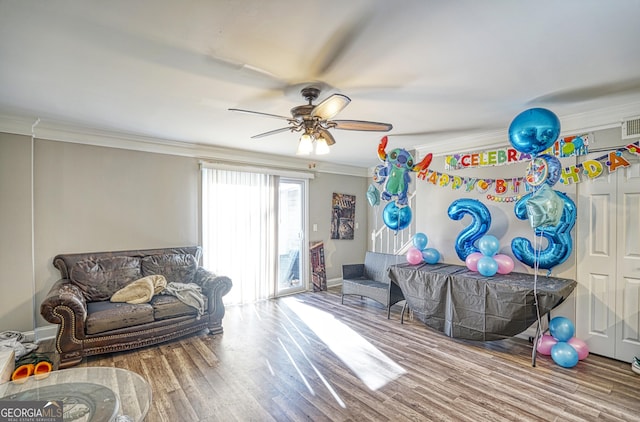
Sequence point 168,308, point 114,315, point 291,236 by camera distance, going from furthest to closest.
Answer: point 291,236 → point 168,308 → point 114,315

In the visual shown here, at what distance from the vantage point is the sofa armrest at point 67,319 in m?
2.79

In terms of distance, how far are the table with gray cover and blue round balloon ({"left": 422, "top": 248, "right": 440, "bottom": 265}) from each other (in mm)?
204

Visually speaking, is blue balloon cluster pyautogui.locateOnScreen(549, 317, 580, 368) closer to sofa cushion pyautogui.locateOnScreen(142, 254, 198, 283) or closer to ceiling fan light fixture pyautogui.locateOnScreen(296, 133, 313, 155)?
ceiling fan light fixture pyautogui.locateOnScreen(296, 133, 313, 155)

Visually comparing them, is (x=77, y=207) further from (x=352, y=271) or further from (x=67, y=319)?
(x=352, y=271)

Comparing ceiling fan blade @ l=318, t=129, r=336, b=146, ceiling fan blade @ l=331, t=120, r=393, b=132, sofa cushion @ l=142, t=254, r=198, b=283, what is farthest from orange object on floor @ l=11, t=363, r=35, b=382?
ceiling fan blade @ l=331, t=120, r=393, b=132

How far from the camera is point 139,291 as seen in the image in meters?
3.48

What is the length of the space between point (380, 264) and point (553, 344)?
2.33 metres

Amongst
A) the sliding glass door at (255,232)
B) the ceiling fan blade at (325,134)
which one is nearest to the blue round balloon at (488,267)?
the ceiling fan blade at (325,134)

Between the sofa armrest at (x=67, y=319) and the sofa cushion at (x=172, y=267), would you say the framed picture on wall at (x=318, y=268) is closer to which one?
the sofa cushion at (x=172, y=267)

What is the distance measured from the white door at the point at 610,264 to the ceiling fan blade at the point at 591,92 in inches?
32.2

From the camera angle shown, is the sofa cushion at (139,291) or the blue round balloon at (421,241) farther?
the blue round balloon at (421,241)

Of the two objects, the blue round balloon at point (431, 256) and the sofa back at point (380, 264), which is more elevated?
the blue round balloon at point (431, 256)

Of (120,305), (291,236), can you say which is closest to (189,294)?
(120,305)

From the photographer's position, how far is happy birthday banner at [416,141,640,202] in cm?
296
